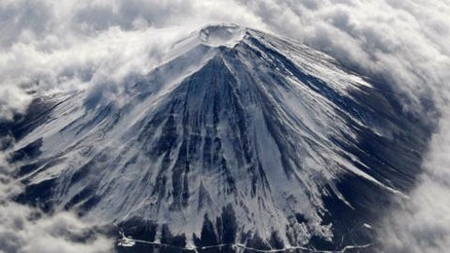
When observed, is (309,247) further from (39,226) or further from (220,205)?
(39,226)

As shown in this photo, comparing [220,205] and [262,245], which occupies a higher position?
[220,205]

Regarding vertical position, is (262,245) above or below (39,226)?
below

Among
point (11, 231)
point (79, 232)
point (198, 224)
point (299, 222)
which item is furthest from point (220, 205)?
point (11, 231)

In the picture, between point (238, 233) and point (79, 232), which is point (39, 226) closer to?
point (79, 232)

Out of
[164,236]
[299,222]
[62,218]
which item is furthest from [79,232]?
[299,222]

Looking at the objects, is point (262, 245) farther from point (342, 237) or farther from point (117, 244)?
point (117, 244)

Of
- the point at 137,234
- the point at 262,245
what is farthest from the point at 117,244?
the point at 262,245

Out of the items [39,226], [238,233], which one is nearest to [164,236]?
[238,233]

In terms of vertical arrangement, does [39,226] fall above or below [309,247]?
above
